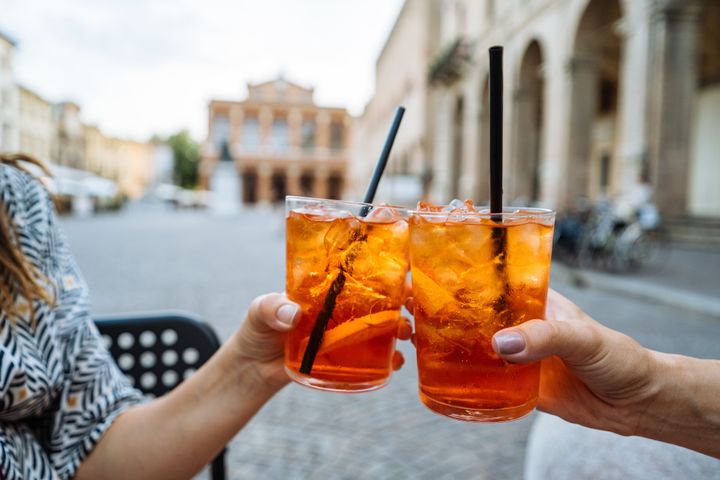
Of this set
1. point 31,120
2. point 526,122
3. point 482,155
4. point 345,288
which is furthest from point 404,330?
point 482,155

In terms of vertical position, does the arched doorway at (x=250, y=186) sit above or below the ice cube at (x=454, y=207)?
above

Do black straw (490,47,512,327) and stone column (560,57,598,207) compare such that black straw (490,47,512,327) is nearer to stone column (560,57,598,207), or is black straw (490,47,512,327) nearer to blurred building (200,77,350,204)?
stone column (560,57,598,207)

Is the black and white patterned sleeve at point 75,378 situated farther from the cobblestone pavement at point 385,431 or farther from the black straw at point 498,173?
the cobblestone pavement at point 385,431

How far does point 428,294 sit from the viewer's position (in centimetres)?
96

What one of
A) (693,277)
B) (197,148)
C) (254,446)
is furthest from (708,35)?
(197,148)

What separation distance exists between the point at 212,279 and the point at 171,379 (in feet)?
22.0

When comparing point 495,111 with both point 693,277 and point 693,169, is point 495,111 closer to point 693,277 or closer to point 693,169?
point 693,277

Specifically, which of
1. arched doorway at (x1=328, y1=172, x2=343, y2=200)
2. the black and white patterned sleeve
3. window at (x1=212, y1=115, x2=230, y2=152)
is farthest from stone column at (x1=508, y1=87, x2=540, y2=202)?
window at (x1=212, y1=115, x2=230, y2=152)

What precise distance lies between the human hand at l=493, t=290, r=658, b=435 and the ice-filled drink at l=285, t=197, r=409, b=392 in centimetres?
26

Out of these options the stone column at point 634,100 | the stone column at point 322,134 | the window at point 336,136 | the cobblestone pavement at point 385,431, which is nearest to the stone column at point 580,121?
the stone column at point 634,100

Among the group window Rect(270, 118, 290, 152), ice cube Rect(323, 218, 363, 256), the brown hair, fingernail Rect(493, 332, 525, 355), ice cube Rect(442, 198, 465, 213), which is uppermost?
window Rect(270, 118, 290, 152)

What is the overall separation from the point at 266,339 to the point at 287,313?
21 cm

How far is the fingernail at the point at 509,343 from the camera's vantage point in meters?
0.84

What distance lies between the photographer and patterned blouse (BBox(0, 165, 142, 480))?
43.0 inches
